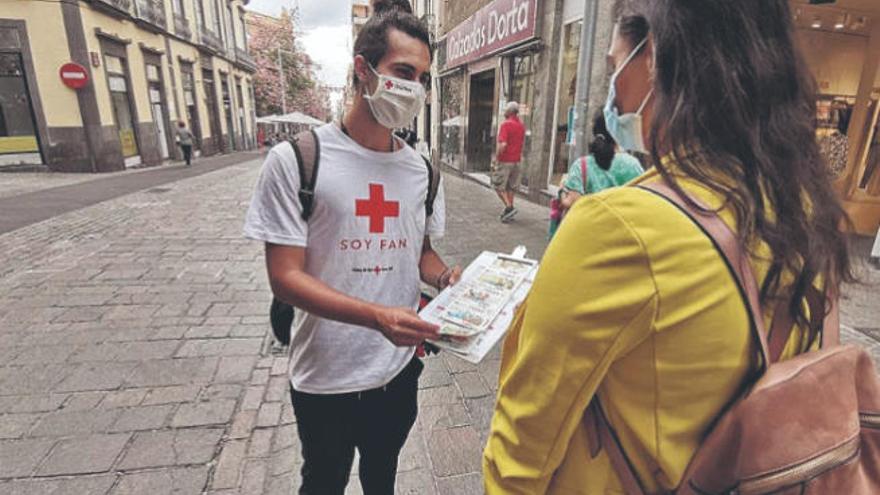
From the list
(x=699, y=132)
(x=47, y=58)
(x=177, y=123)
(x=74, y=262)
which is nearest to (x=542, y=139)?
(x=74, y=262)

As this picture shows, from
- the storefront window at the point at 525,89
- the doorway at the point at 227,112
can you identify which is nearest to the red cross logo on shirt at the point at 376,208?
the storefront window at the point at 525,89

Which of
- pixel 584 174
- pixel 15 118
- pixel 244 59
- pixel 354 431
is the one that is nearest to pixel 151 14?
pixel 15 118

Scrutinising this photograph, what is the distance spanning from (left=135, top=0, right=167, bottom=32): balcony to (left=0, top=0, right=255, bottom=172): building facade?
0.13 ft

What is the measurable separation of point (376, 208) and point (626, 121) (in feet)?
2.65

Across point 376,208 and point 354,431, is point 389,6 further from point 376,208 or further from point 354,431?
point 354,431

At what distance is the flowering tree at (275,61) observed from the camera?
1567 inches

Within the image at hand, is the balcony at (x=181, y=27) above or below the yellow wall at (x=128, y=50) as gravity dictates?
above

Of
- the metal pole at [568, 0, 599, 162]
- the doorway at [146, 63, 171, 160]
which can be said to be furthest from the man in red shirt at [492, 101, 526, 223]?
the doorway at [146, 63, 171, 160]

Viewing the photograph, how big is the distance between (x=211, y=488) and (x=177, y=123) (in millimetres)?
20934

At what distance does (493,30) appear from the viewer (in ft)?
36.0

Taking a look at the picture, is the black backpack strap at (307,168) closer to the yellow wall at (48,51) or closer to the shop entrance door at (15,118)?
the yellow wall at (48,51)

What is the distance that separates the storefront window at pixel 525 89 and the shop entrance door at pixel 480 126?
10.7 feet

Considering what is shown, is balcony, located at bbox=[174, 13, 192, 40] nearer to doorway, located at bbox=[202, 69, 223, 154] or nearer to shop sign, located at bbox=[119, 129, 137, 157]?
doorway, located at bbox=[202, 69, 223, 154]

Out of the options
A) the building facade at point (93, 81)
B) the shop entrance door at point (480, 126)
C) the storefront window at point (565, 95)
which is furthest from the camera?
the shop entrance door at point (480, 126)
